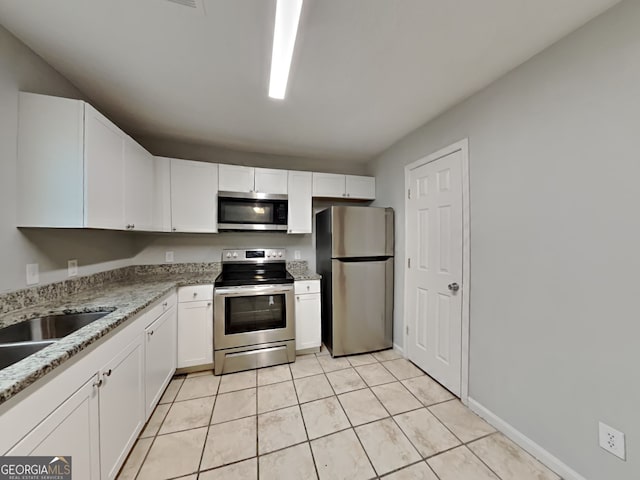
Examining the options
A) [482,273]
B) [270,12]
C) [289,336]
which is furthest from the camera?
[289,336]

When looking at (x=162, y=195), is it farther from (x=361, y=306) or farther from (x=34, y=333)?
(x=361, y=306)

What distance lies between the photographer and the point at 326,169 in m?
3.30

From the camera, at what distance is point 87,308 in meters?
1.37

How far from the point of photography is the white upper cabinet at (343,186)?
293 centimetres

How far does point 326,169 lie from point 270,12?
220cm

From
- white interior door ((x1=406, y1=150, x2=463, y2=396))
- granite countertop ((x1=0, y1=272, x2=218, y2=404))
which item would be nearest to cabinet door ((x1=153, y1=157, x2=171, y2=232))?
granite countertop ((x1=0, y1=272, x2=218, y2=404))

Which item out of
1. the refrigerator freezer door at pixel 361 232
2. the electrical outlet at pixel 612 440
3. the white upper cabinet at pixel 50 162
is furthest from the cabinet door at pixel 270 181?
the electrical outlet at pixel 612 440

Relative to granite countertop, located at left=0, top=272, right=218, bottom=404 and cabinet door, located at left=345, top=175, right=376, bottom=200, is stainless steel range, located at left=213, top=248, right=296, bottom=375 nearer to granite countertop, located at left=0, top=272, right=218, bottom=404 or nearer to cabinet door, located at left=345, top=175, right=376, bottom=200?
granite countertop, located at left=0, top=272, right=218, bottom=404

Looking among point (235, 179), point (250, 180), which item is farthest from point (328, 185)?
point (235, 179)

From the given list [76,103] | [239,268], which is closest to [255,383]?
[239,268]

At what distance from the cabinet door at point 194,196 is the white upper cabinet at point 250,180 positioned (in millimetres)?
94

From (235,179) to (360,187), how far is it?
1.58 meters

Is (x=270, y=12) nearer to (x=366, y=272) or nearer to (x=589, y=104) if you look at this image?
(x=589, y=104)

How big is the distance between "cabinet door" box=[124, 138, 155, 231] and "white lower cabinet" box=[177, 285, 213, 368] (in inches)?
29.0
